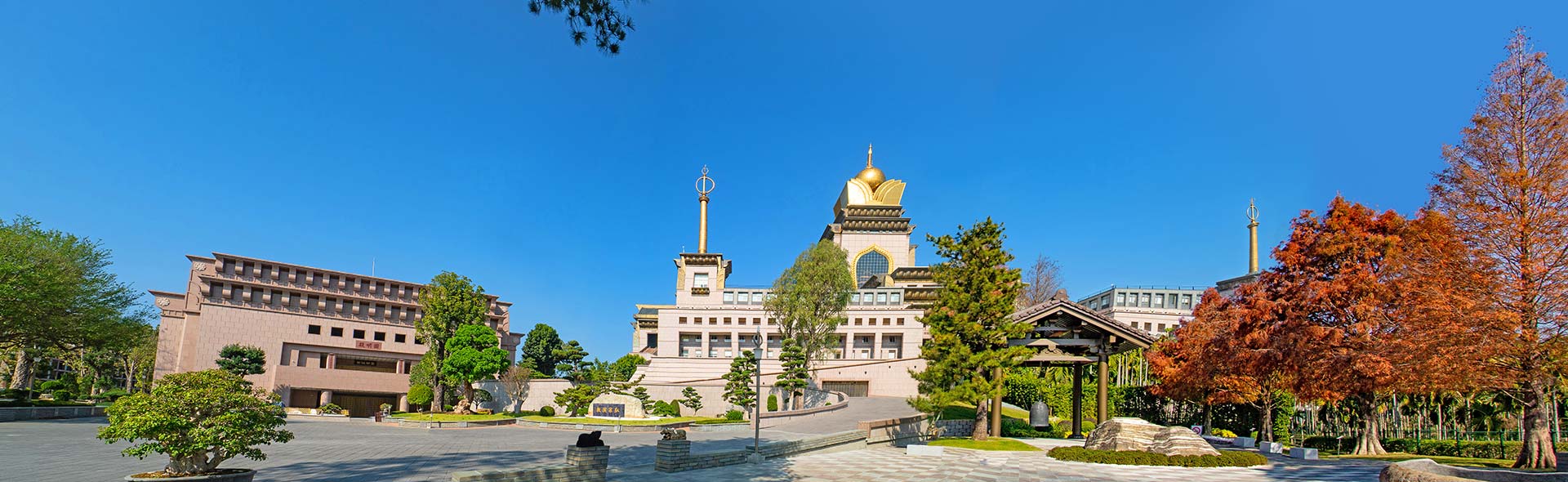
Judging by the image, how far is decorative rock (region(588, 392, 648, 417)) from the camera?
40.7m

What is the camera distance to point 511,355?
71938 millimetres

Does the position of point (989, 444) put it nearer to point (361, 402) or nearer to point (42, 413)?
point (42, 413)

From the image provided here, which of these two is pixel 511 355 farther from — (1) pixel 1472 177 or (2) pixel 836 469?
(1) pixel 1472 177

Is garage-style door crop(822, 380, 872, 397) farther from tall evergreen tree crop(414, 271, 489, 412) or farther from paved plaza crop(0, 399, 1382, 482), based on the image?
paved plaza crop(0, 399, 1382, 482)

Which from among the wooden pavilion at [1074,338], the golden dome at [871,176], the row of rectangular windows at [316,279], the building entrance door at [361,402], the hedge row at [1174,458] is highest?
the golden dome at [871,176]

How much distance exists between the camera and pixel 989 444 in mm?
22531

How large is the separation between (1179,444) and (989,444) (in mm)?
5519

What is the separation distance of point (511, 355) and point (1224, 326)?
2422 inches

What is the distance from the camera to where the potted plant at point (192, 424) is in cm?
1058

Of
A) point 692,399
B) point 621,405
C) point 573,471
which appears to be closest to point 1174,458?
point 573,471

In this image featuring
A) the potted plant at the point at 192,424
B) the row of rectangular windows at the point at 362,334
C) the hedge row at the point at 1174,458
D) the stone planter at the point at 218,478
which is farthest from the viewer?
the row of rectangular windows at the point at 362,334

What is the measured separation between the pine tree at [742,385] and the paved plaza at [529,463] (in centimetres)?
1486

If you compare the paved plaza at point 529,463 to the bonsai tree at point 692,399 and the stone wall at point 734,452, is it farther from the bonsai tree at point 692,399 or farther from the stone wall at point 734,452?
the bonsai tree at point 692,399

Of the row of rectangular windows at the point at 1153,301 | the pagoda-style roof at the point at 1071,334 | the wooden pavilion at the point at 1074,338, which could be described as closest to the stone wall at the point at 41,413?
the wooden pavilion at the point at 1074,338
